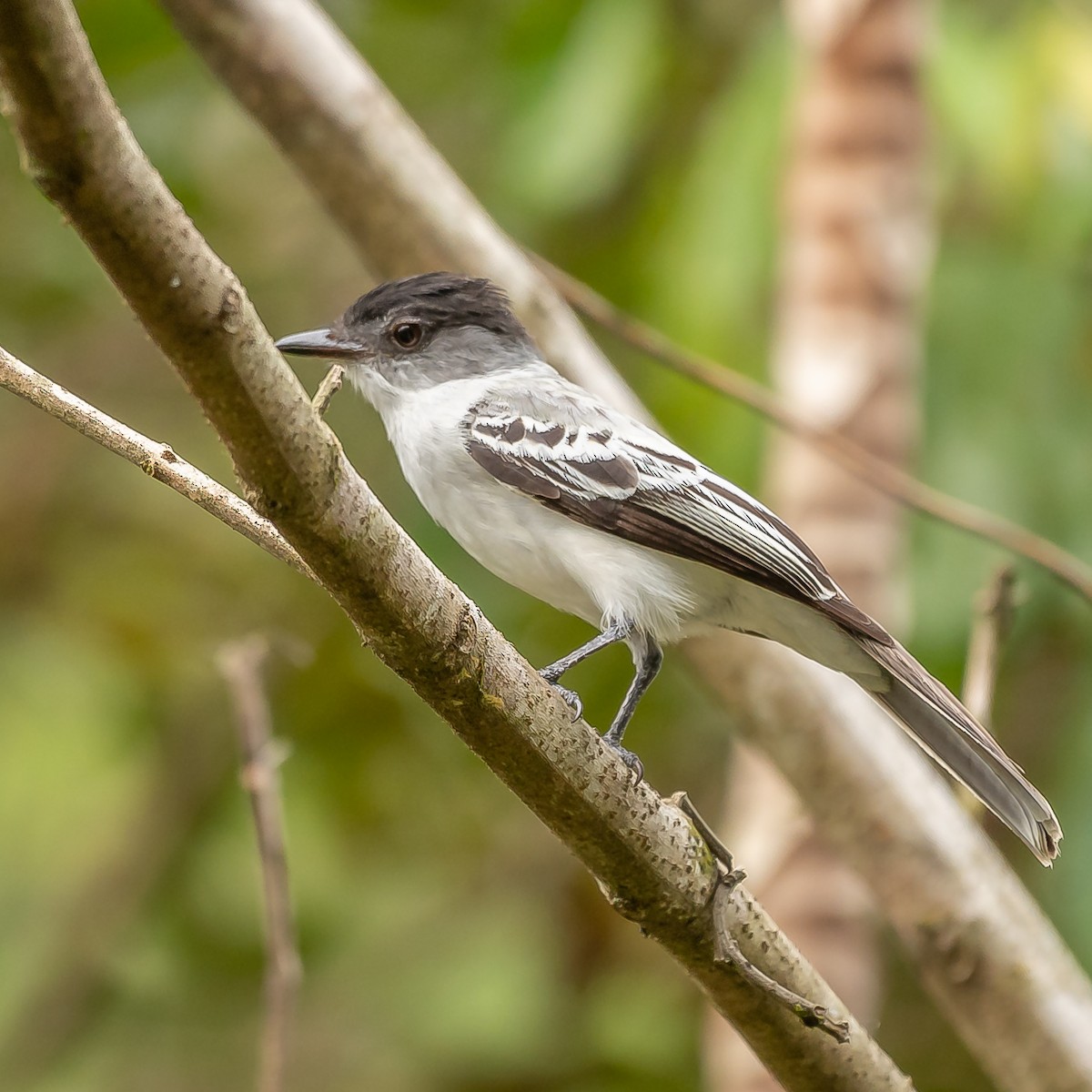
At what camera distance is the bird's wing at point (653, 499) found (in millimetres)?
2590

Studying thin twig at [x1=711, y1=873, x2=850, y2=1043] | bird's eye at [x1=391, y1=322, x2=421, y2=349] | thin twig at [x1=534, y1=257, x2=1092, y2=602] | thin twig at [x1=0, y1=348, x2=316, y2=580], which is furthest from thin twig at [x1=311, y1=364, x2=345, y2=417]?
thin twig at [x1=534, y1=257, x2=1092, y2=602]

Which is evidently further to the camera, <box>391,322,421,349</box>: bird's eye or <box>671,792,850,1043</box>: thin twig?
<box>391,322,421,349</box>: bird's eye

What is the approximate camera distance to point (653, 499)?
268 cm

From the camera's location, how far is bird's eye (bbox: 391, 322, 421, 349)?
124 inches

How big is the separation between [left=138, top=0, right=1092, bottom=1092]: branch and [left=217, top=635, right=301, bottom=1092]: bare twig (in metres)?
0.91

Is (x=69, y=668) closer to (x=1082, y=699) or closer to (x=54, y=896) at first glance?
(x=54, y=896)

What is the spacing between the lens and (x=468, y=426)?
281 cm

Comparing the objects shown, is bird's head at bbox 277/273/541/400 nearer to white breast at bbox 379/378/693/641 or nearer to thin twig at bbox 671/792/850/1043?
white breast at bbox 379/378/693/641

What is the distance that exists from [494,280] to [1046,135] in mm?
1628

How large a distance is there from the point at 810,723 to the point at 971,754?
35cm

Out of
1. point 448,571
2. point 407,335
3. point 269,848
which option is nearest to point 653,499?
point 407,335

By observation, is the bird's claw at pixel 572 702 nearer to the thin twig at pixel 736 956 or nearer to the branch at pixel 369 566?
the branch at pixel 369 566

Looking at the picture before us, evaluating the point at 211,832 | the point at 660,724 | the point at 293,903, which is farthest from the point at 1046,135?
the point at 211,832

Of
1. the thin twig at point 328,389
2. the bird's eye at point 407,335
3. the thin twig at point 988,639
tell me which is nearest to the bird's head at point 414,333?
the bird's eye at point 407,335
